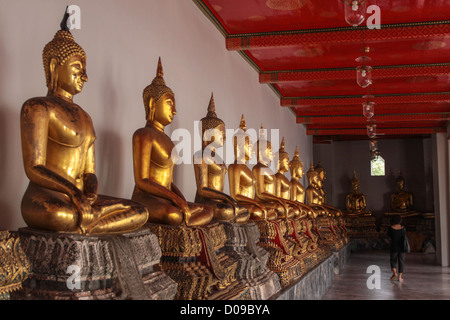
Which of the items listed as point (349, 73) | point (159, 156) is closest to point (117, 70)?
point (159, 156)

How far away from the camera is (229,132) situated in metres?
6.43

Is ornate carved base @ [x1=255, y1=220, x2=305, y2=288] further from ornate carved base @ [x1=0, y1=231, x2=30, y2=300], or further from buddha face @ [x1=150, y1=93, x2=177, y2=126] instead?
ornate carved base @ [x1=0, y1=231, x2=30, y2=300]

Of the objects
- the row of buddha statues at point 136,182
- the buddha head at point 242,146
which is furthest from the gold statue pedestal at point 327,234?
the buddha head at point 242,146

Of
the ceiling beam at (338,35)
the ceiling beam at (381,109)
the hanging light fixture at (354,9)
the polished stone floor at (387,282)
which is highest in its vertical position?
the ceiling beam at (381,109)

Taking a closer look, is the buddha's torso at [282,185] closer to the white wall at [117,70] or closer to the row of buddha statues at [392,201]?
the white wall at [117,70]

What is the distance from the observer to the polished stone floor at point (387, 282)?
6977mm

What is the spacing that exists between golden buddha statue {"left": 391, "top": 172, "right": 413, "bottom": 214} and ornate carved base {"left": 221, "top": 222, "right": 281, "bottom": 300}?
510 inches

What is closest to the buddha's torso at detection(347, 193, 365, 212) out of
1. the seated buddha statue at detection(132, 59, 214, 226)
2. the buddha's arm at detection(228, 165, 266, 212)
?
the buddha's arm at detection(228, 165, 266, 212)

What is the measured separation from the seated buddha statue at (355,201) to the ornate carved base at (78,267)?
570 inches

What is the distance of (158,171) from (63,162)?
0.92 metres

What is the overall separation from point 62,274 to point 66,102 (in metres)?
0.84

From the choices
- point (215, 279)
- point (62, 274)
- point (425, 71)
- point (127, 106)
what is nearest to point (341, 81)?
point (425, 71)

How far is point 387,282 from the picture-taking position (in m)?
8.37

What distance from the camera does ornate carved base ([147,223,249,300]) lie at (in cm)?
288
